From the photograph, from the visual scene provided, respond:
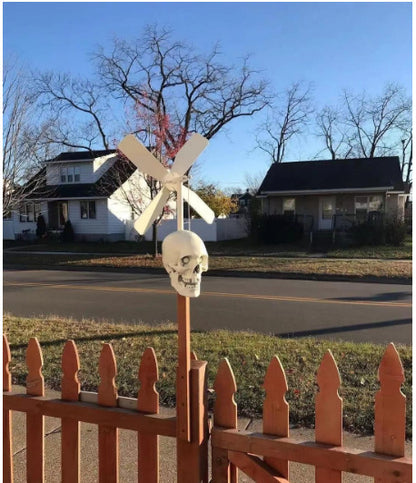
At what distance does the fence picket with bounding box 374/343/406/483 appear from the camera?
188cm

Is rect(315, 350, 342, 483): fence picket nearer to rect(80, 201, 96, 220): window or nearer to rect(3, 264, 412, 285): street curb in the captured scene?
rect(3, 264, 412, 285): street curb

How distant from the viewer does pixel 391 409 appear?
1892 millimetres

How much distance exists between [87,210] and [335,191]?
16.8 metres

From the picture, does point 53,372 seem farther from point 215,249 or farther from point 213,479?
point 215,249

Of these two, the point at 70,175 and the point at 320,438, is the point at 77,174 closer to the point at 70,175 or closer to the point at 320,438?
the point at 70,175

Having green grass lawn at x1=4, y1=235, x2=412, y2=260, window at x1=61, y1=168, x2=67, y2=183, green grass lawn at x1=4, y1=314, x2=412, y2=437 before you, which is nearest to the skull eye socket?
green grass lawn at x1=4, y1=314, x2=412, y2=437

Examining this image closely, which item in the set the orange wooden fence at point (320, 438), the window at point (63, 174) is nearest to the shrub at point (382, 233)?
the orange wooden fence at point (320, 438)

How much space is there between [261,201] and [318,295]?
18.3 metres

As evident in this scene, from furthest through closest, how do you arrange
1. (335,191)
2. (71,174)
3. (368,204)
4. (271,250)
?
(71,174) < (368,204) < (335,191) < (271,250)

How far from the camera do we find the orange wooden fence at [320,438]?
6.18ft

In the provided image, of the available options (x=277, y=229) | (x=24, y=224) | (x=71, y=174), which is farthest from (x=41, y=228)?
(x=277, y=229)

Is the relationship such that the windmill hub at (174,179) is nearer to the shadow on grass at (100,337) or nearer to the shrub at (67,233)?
the shadow on grass at (100,337)

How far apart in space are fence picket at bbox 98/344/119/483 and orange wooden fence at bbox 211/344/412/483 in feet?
1.74

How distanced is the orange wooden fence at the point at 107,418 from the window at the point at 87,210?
94.8 ft
